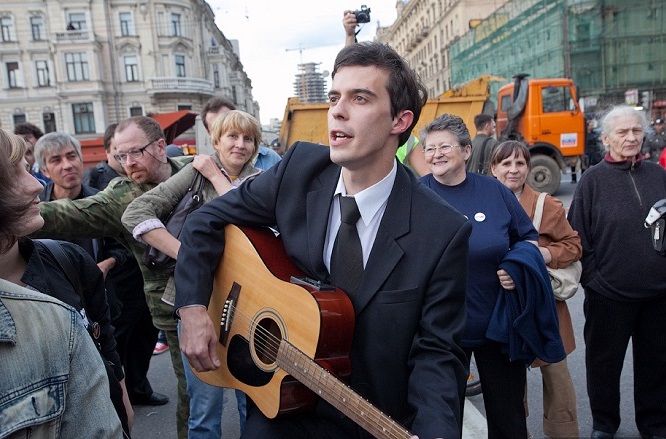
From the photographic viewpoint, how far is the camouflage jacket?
8.36 feet

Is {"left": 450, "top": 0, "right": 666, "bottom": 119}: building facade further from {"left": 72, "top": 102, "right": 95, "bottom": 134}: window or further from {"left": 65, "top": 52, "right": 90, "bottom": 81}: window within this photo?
{"left": 65, "top": 52, "right": 90, "bottom": 81}: window

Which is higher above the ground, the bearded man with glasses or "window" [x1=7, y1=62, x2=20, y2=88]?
"window" [x1=7, y1=62, x2=20, y2=88]

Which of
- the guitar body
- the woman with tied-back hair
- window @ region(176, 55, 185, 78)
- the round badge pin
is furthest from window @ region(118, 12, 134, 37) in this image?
the guitar body

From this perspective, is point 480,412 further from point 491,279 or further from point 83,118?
point 83,118

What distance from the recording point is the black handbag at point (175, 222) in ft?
8.79

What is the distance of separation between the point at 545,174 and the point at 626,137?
35.3 feet

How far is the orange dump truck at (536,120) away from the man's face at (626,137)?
999cm

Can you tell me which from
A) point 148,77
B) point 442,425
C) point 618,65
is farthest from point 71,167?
point 148,77

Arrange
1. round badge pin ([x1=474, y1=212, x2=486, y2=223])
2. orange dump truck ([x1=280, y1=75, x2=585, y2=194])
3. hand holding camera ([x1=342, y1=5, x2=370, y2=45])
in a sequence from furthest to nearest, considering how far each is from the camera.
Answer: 1. orange dump truck ([x1=280, y1=75, x2=585, y2=194])
2. hand holding camera ([x1=342, y1=5, x2=370, y2=45])
3. round badge pin ([x1=474, y1=212, x2=486, y2=223])

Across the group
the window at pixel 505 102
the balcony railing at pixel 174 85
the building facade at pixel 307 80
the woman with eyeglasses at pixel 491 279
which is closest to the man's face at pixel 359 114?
the woman with eyeglasses at pixel 491 279

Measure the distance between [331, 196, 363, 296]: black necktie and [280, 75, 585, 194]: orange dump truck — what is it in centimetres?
1134

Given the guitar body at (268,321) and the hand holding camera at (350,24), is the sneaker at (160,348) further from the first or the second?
the hand holding camera at (350,24)

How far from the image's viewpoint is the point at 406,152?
15.3 feet

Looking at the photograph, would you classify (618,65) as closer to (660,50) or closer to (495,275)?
(660,50)
